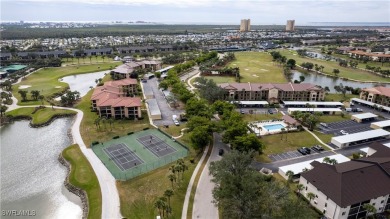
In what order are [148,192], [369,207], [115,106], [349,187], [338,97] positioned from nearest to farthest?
[369,207], [349,187], [148,192], [115,106], [338,97]

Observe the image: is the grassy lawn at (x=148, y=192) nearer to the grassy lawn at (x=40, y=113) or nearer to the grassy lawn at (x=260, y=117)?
the grassy lawn at (x=260, y=117)

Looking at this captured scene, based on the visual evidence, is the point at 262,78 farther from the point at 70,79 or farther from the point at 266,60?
the point at 70,79

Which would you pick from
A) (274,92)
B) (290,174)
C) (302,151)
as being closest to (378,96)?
(274,92)

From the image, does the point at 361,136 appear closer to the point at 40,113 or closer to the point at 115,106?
the point at 115,106

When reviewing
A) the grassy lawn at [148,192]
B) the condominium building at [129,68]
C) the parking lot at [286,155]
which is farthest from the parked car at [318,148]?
the condominium building at [129,68]

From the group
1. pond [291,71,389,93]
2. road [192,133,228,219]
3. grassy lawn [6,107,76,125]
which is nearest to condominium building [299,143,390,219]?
road [192,133,228,219]

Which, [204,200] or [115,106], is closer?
[204,200]

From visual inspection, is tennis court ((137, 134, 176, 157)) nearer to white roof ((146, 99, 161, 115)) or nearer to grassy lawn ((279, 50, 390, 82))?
white roof ((146, 99, 161, 115))
